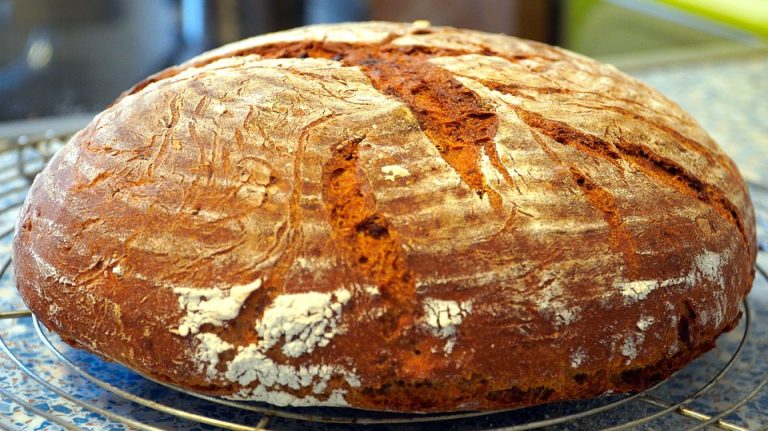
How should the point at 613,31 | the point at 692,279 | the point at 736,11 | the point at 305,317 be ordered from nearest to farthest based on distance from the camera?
the point at 305,317 → the point at 692,279 → the point at 736,11 → the point at 613,31

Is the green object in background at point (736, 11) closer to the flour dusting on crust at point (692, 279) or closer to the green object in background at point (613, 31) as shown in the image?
the green object in background at point (613, 31)

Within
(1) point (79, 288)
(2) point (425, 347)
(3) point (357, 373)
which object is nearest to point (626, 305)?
(2) point (425, 347)

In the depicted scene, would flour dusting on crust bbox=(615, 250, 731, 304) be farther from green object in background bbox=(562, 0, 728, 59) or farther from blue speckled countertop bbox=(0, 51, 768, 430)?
green object in background bbox=(562, 0, 728, 59)

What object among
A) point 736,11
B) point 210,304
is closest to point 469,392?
point 210,304

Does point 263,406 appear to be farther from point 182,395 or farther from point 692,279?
point 692,279

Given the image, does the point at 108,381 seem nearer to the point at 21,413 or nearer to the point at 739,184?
the point at 21,413

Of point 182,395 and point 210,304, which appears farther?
point 182,395
